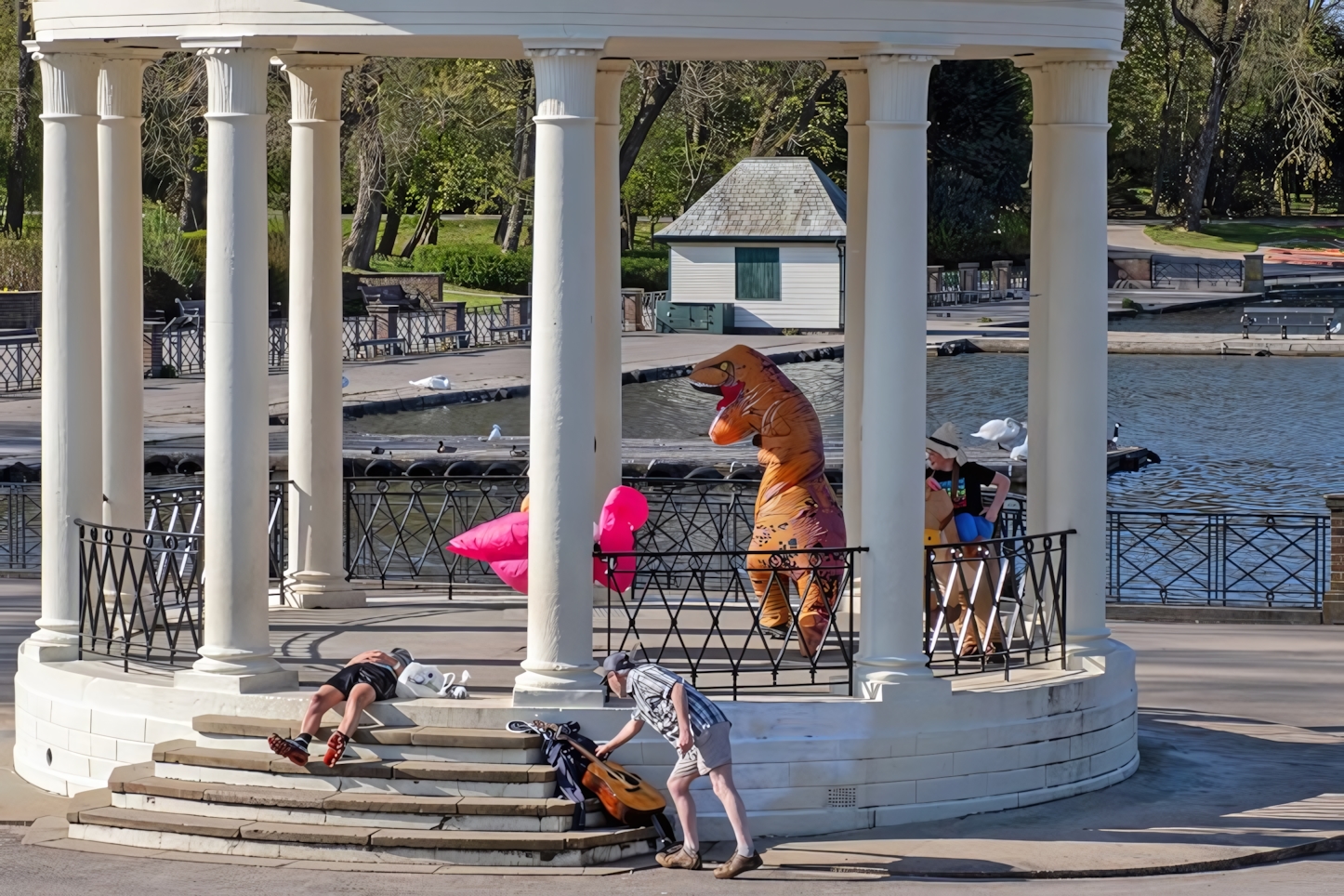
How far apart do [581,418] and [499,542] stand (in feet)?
5.35

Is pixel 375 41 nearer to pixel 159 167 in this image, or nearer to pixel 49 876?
pixel 49 876

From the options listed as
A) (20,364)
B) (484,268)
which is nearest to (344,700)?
(20,364)

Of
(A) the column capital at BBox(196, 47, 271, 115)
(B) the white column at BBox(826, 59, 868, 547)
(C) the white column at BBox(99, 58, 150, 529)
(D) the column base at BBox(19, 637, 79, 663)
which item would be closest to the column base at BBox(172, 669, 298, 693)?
(D) the column base at BBox(19, 637, 79, 663)

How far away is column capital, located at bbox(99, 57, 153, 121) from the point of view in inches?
497

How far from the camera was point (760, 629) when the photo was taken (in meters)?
11.8

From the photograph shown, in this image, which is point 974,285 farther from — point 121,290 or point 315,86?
point 121,290

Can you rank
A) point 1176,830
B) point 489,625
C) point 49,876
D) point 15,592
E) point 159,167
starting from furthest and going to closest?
point 159,167 → point 15,592 → point 489,625 → point 1176,830 → point 49,876

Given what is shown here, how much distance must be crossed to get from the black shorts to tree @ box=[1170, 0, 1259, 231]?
234 ft

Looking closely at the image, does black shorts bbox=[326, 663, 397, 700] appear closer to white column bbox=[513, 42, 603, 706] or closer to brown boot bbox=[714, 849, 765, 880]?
white column bbox=[513, 42, 603, 706]

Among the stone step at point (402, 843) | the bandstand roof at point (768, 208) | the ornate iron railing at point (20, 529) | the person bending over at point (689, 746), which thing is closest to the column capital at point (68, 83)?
the stone step at point (402, 843)

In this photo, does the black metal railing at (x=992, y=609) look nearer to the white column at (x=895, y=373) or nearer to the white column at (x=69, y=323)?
the white column at (x=895, y=373)

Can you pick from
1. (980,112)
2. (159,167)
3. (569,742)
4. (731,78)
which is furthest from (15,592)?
(980,112)

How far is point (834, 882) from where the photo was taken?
9.87 metres

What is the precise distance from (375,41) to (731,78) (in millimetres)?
40922
